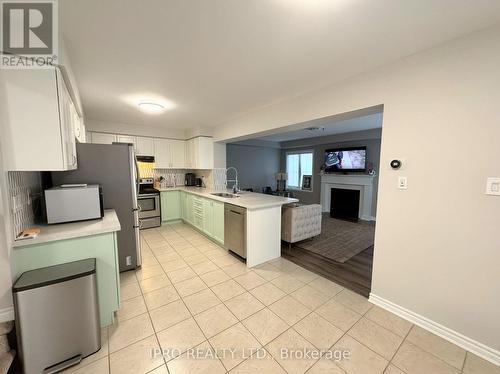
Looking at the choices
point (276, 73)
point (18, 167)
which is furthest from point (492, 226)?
point (18, 167)

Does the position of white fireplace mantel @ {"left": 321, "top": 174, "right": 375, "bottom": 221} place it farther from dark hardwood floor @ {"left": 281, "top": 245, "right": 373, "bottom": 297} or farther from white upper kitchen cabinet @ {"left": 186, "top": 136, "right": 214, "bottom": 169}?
white upper kitchen cabinet @ {"left": 186, "top": 136, "right": 214, "bottom": 169}

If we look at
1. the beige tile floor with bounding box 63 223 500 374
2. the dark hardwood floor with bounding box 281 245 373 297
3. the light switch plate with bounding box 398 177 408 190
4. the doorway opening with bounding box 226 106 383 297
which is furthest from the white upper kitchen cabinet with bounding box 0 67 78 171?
the dark hardwood floor with bounding box 281 245 373 297

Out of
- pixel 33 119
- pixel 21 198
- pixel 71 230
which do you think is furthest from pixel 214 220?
pixel 33 119

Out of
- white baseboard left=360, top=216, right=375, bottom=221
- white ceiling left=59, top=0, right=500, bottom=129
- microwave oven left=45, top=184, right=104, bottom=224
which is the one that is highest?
white ceiling left=59, top=0, right=500, bottom=129

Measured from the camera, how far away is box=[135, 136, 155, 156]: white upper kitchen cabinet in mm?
4627

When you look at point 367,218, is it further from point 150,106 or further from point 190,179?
point 150,106

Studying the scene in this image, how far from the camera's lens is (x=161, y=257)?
3.12 m

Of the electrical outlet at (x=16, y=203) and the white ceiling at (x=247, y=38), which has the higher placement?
the white ceiling at (x=247, y=38)

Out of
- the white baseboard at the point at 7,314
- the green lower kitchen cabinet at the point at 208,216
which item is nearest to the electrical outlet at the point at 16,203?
the white baseboard at the point at 7,314

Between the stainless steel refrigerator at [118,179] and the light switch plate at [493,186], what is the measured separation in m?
3.41

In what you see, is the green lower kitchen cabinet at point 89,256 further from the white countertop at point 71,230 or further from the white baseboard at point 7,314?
the white baseboard at point 7,314

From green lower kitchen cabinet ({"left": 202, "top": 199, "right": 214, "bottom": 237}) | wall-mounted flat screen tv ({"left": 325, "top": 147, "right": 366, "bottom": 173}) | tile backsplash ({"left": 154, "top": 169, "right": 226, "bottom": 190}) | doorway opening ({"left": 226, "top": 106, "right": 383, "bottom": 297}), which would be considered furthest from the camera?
wall-mounted flat screen tv ({"left": 325, "top": 147, "right": 366, "bottom": 173})

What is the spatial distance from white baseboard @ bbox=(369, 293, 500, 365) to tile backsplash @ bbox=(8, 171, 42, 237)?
3.19 metres

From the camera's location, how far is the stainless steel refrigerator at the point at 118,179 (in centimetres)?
230
